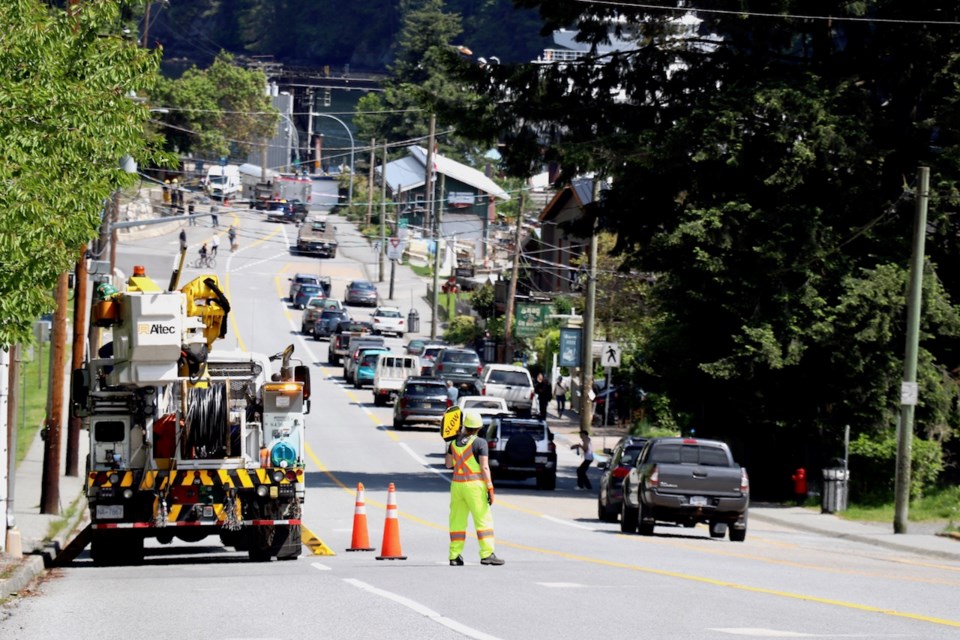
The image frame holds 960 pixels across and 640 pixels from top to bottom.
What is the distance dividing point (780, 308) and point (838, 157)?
11.4ft

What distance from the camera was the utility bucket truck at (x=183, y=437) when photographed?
19594 millimetres

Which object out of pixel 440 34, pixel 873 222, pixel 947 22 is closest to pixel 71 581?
pixel 873 222

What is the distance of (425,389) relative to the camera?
5125cm

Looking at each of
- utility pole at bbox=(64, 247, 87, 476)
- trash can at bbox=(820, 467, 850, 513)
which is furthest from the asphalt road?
utility pole at bbox=(64, 247, 87, 476)

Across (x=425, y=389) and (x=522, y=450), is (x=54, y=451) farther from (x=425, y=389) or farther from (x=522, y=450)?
(x=425, y=389)

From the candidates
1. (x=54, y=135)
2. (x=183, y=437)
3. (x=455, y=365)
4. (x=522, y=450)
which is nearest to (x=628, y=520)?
(x=522, y=450)

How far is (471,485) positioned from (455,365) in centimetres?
4287

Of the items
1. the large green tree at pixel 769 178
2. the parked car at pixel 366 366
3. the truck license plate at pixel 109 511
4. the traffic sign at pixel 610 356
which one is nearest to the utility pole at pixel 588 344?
the traffic sign at pixel 610 356

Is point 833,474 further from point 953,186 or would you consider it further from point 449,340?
point 449,340

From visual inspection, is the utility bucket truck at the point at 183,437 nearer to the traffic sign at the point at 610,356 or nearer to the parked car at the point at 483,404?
the traffic sign at the point at 610,356

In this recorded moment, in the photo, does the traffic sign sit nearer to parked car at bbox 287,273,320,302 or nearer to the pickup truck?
parked car at bbox 287,273,320,302

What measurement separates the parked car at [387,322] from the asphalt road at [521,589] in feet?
165

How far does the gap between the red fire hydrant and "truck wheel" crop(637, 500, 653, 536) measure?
390 inches

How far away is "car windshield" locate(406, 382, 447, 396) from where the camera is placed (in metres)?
51.0
